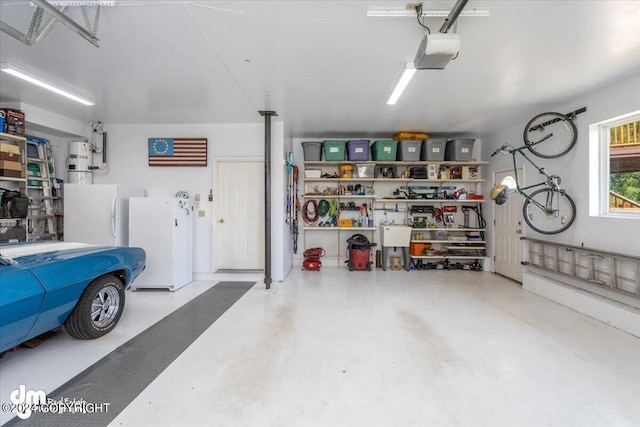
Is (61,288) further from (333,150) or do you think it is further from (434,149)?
(434,149)

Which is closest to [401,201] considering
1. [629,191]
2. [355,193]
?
[355,193]

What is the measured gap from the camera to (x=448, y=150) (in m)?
6.08

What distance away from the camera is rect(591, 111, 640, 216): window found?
3.37 m

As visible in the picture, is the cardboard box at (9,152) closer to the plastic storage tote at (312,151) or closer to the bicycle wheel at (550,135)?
the plastic storage tote at (312,151)

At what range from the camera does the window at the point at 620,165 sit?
337cm

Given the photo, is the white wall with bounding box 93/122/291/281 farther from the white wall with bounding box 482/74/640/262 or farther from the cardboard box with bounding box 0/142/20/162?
the white wall with bounding box 482/74/640/262

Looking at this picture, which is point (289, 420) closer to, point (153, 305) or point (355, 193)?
point (153, 305)

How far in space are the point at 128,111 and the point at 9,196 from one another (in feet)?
6.66

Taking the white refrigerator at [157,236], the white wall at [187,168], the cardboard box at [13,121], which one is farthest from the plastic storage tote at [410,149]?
the cardboard box at [13,121]

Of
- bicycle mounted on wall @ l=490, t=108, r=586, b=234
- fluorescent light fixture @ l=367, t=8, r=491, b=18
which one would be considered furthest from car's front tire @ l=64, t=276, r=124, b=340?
bicycle mounted on wall @ l=490, t=108, r=586, b=234

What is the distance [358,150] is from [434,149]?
1.61m

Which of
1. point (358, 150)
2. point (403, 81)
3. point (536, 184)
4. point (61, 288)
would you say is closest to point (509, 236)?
point (536, 184)

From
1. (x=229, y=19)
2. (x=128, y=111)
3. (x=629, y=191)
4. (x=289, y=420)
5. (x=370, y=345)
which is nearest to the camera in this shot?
(x=289, y=420)

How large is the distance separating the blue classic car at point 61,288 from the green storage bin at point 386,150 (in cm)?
460
